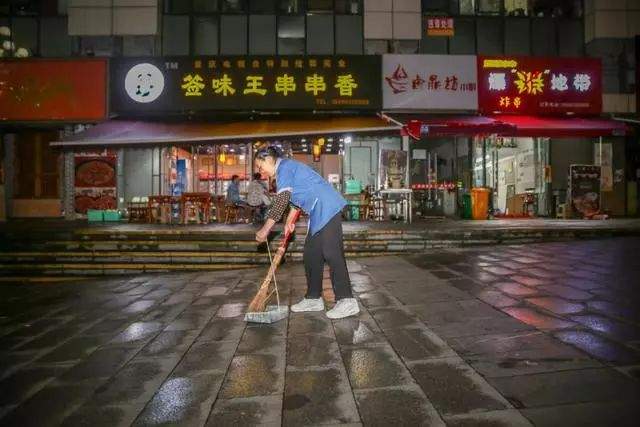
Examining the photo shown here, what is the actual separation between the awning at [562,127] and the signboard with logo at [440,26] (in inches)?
134

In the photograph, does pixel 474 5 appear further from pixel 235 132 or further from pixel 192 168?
pixel 192 168

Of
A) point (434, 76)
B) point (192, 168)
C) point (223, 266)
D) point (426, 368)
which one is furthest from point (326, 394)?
point (192, 168)

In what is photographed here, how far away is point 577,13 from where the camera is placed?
15773 mm

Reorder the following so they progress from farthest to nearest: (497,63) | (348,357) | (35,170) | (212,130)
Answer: (35,170), (497,63), (212,130), (348,357)

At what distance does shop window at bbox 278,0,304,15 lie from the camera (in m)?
15.3

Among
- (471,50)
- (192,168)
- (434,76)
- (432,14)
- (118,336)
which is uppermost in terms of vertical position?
(432,14)

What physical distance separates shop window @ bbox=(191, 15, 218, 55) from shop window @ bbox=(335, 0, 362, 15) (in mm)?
4172

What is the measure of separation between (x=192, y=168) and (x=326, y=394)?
54.2 ft

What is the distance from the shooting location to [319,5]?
50.3 feet

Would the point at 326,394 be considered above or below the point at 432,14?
below

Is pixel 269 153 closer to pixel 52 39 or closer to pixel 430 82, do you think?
pixel 430 82

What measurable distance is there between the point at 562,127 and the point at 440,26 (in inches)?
206

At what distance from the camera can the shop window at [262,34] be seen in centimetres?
1524

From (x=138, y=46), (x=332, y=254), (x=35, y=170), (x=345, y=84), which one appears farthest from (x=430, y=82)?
(x=35, y=170)
